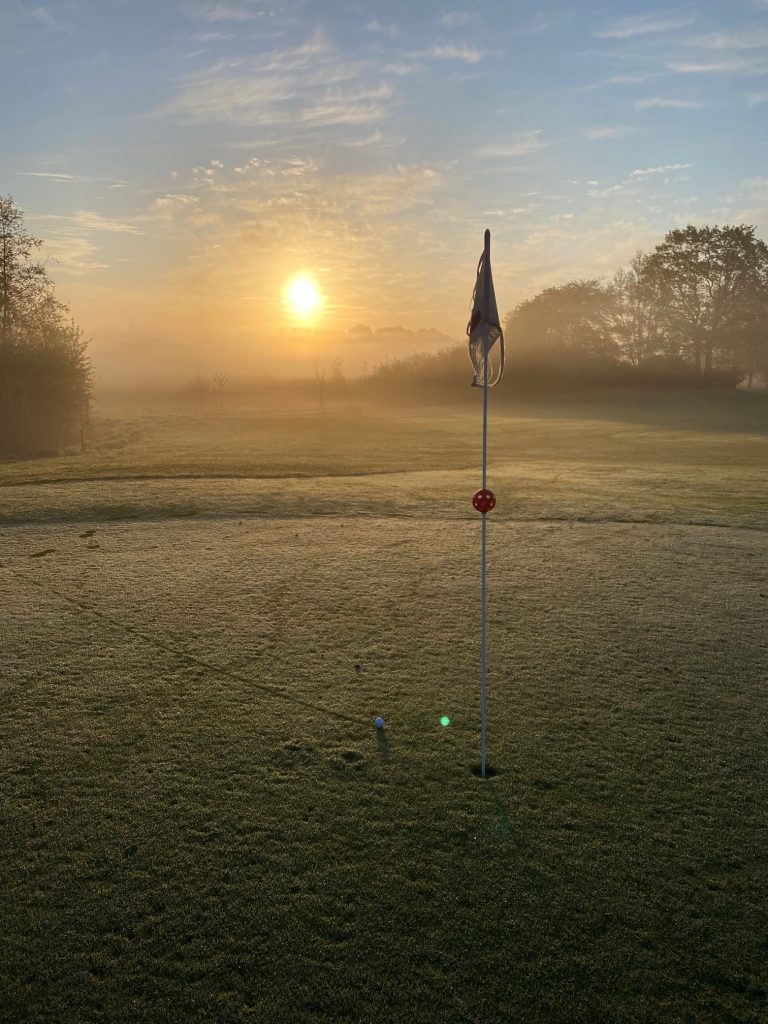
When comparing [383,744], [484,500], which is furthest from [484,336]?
[383,744]

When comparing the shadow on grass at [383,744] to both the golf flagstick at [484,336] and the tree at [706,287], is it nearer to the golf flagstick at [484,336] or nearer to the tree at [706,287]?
the golf flagstick at [484,336]

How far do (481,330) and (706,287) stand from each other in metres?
65.7

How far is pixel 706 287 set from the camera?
198 ft

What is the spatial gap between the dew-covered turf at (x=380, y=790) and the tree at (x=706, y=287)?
60.0 metres

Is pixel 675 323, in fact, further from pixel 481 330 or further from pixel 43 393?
pixel 481 330

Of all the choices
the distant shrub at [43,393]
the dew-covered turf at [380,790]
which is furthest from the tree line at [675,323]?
the dew-covered turf at [380,790]

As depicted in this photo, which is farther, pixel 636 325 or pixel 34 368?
pixel 636 325

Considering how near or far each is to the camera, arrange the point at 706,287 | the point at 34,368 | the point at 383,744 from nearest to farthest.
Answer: the point at 383,744 → the point at 34,368 → the point at 706,287

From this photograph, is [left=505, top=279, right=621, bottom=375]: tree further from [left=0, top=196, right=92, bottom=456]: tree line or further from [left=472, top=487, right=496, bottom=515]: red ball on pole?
[left=472, top=487, right=496, bottom=515]: red ball on pole

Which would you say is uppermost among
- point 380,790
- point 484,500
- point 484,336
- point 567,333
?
point 567,333

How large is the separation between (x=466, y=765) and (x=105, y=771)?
90.4 inches

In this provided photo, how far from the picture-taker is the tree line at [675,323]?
193ft

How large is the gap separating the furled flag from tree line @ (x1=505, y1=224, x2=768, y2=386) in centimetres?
6371

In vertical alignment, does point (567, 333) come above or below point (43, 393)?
above
